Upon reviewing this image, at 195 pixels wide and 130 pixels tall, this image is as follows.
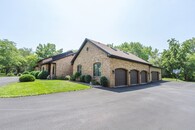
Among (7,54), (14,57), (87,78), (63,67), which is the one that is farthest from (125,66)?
(7,54)

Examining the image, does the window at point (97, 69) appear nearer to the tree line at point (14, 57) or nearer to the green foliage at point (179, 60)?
the tree line at point (14, 57)

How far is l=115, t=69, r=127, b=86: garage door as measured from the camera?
1498 centimetres

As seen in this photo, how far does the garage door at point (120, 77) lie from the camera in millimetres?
14984

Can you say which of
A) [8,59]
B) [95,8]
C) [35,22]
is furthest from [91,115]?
[8,59]

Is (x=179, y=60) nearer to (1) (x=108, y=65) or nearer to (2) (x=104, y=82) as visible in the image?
(1) (x=108, y=65)

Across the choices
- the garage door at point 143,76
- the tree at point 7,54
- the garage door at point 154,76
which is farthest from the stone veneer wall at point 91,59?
the tree at point 7,54

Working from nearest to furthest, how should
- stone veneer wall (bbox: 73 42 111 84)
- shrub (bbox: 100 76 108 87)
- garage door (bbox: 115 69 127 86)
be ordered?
shrub (bbox: 100 76 108 87)
stone veneer wall (bbox: 73 42 111 84)
garage door (bbox: 115 69 127 86)

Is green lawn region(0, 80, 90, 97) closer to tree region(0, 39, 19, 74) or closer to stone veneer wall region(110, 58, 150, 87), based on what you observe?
stone veneer wall region(110, 58, 150, 87)

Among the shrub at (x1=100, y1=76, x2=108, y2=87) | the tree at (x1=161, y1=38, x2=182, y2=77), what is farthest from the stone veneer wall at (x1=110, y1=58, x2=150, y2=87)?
the tree at (x1=161, y1=38, x2=182, y2=77)

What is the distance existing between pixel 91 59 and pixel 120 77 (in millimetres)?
4810

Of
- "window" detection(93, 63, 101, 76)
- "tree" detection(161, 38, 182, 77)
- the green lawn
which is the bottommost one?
the green lawn

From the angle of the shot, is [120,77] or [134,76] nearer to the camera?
[120,77]

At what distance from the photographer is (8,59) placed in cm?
3928

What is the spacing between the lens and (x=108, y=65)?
14.1m
